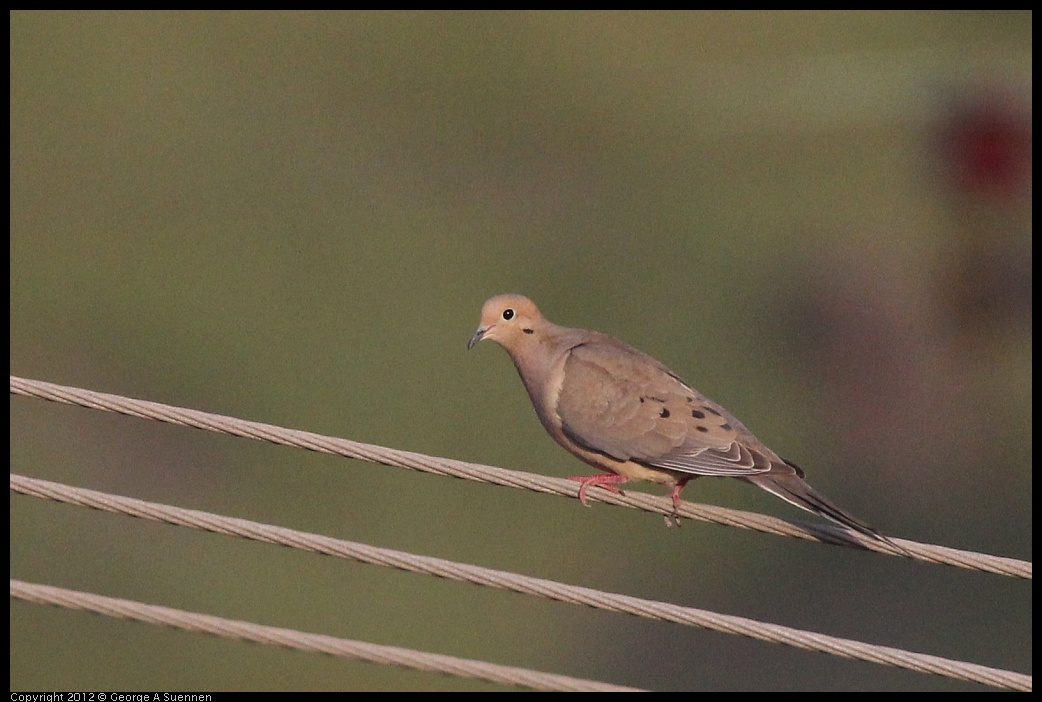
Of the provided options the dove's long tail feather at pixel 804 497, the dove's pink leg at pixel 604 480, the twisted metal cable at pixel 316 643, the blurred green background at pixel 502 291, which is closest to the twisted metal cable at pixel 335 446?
the dove's long tail feather at pixel 804 497

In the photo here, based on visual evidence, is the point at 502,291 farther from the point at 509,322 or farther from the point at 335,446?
the point at 335,446

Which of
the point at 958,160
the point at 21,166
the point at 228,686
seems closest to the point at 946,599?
the point at 228,686

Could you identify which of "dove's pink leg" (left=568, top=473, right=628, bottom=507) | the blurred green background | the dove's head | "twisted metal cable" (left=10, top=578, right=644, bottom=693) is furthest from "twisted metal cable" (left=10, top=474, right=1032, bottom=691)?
the blurred green background

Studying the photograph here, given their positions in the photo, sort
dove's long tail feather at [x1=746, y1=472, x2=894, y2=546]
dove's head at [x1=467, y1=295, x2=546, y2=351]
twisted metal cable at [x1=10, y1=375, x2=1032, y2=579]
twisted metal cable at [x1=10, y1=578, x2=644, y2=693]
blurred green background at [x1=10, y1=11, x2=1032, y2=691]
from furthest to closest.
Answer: blurred green background at [x1=10, y1=11, x2=1032, y2=691], dove's head at [x1=467, y1=295, x2=546, y2=351], dove's long tail feather at [x1=746, y1=472, x2=894, y2=546], twisted metal cable at [x1=10, y1=375, x2=1032, y2=579], twisted metal cable at [x1=10, y1=578, x2=644, y2=693]

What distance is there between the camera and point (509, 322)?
226 inches

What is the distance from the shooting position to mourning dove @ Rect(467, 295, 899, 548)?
5.04 metres

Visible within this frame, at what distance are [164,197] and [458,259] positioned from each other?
109 inches

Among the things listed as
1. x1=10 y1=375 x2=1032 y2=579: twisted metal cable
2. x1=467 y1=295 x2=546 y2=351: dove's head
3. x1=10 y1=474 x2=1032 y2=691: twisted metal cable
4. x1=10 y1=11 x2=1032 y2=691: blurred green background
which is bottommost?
x1=10 y1=474 x2=1032 y2=691: twisted metal cable

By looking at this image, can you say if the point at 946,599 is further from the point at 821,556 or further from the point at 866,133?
the point at 866,133

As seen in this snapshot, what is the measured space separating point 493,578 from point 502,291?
9.62m

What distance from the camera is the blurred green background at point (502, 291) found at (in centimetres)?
966

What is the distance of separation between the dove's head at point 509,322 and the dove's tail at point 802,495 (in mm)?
1190

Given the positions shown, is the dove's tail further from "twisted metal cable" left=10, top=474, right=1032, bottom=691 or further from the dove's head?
the dove's head

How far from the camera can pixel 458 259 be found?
14.0 meters
